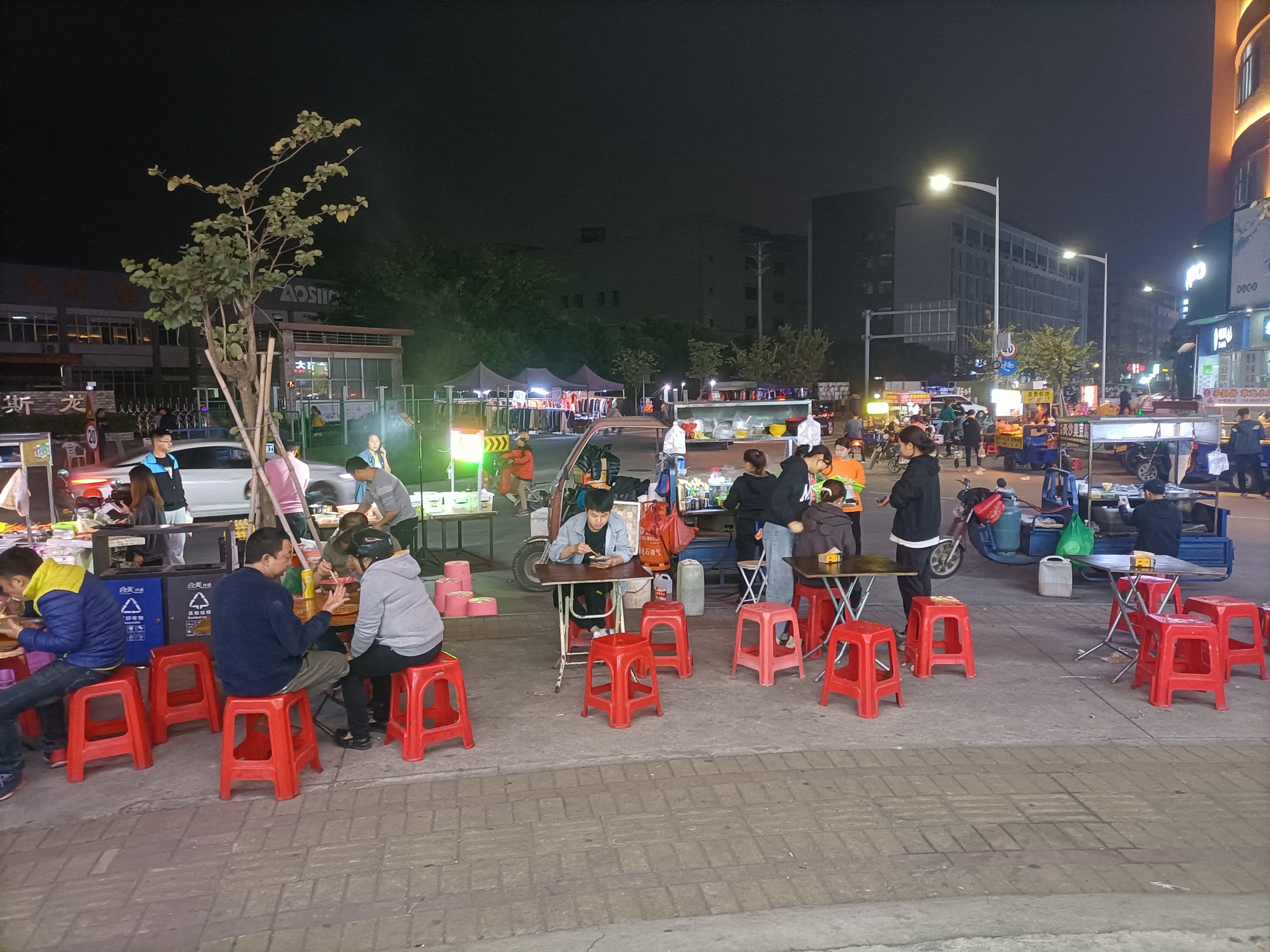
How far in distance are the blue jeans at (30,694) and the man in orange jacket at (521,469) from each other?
425 inches

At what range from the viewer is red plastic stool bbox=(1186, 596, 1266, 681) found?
662 centimetres

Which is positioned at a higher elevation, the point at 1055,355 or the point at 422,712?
the point at 1055,355

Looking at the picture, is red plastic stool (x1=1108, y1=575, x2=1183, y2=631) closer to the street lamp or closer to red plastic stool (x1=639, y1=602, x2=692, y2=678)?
red plastic stool (x1=639, y1=602, x2=692, y2=678)

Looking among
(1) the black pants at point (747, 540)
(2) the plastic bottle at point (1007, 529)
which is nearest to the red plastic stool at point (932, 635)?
(1) the black pants at point (747, 540)

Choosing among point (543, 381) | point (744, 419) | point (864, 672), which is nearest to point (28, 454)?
point (864, 672)

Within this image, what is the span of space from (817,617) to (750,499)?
1452 millimetres

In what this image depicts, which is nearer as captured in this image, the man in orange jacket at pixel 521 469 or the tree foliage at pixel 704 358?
the man in orange jacket at pixel 521 469

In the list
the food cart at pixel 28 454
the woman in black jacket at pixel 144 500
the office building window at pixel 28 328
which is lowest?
the woman in black jacket at pixel 144 500

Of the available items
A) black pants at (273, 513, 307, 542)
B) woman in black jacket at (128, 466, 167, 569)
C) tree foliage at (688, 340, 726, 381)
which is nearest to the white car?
black pants at (273, 513, 307, 542)

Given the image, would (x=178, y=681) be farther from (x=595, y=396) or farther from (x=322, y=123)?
(x=595, y=396)

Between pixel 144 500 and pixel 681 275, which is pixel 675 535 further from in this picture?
pixel 681 275

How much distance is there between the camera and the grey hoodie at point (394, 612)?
5371 millimetres

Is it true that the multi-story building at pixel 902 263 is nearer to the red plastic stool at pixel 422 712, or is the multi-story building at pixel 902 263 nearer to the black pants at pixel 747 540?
the black pants at pixel 747 540

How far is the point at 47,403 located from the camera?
939 inches
